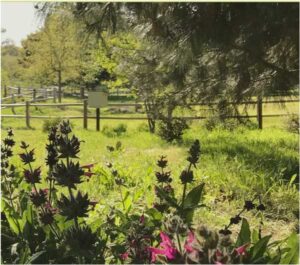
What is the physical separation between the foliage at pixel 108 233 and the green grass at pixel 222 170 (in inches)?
15.7

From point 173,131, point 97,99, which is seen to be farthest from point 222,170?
point 97,99

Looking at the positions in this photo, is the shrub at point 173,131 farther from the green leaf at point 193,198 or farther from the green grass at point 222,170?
the green leaf at point 193,198

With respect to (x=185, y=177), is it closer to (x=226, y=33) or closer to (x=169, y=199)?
(x=169, y=199)

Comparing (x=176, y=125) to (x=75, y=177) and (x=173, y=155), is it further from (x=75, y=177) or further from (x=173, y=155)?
(x=75, y=177)

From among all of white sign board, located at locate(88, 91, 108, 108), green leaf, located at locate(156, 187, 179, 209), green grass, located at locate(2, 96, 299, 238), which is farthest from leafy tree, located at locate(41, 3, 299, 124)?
white sign board, located at locate(88, 91, 108, 108)

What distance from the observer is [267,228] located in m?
3.99

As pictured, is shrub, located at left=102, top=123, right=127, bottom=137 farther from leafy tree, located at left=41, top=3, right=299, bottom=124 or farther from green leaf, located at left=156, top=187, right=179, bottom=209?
green leaf, located at left=156, top=187, right=179, bottom=209

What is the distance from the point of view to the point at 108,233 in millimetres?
2301

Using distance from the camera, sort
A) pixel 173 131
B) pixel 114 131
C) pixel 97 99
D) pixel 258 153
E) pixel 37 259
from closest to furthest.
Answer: pixel 37 259
pixel 258 153
pixel 173 131
pixel 114 131
pixel 97 99

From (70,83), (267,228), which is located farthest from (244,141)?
(70,83)

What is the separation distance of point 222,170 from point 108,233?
3.71 meters

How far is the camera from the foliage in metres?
1.22

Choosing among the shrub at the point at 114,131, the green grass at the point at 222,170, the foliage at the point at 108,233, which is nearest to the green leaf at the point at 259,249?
the foliage at the point at 108,233

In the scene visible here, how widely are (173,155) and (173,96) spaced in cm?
236
